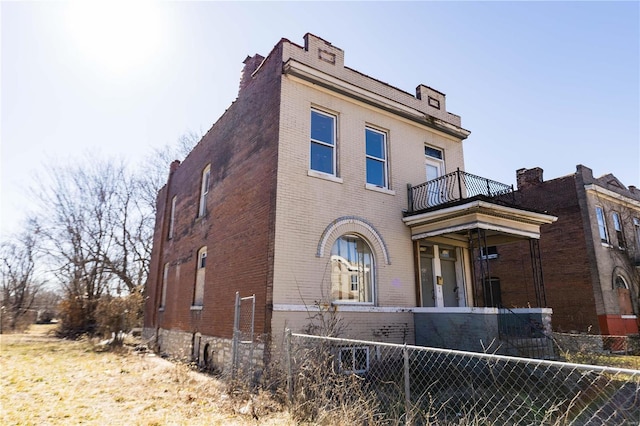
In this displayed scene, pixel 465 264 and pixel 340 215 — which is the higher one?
pixel 340 215

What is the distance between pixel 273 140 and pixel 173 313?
9.23 metres

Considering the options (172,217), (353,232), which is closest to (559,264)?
(353,232)

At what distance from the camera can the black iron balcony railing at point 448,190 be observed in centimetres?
1112

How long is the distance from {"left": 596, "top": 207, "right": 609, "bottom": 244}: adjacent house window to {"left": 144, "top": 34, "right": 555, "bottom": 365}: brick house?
9.58m

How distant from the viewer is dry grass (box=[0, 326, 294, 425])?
6148 mm

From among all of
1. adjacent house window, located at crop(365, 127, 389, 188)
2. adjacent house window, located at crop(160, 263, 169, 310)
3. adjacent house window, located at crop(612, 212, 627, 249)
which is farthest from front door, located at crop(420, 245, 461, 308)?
adjacent house window, located at crop(612, 212, 627, 249)

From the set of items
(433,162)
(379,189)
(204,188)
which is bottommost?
(379,189)

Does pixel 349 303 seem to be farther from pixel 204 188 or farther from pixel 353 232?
pixel 204 188

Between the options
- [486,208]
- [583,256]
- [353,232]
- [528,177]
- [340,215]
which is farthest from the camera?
[528,177]

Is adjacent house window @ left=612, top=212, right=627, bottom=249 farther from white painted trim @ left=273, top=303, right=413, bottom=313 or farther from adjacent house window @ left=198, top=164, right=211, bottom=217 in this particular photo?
adjacent house window @ left=198, top=164, right=211, bottom=217

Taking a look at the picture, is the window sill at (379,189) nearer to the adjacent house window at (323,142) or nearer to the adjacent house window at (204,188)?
the adjacent house window at (323,142)

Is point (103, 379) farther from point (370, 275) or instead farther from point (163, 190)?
point (163, 190)

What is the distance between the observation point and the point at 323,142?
1068cm

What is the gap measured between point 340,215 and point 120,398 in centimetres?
626
